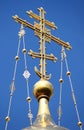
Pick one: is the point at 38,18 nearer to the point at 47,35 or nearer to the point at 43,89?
the point at 47,35

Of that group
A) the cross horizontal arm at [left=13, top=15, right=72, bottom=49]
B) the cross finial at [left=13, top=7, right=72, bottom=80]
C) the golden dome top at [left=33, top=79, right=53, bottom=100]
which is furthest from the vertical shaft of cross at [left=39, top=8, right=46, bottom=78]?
the golden dome top at [left=33, top=79, right=53, bottom=100]

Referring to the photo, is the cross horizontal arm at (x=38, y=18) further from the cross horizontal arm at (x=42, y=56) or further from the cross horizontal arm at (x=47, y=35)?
the cross horizontal arm at (x=42, y=56)

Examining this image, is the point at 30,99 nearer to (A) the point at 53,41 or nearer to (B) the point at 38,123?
(B) the point at 38,123

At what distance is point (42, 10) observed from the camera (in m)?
12.0

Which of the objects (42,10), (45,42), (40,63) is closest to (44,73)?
(40,63)

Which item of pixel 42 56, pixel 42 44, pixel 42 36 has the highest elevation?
pixel 42 36

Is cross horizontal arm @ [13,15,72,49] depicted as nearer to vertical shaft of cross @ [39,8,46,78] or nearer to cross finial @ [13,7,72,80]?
cross finial @ [13,7,72,80]

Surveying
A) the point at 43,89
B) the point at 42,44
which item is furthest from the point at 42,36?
the point at 43,89

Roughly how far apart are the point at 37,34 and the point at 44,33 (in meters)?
0.19

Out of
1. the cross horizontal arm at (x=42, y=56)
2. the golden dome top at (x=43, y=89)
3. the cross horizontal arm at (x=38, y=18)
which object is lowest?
the golden dome top at (x=43, y=89)

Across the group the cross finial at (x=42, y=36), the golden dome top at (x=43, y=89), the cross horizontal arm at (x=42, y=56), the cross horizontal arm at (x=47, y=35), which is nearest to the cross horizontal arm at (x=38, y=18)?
the cross finial at (x=42, y=36)

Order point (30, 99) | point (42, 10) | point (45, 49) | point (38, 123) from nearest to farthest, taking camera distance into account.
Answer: point (38, 123), point (30, 99), point (45, 49), point (42, 10)

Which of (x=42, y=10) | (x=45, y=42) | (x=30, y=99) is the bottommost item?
(x=30, y=99)


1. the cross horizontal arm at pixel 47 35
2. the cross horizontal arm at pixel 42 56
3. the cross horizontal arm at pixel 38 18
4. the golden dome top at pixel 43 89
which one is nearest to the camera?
the golden dome top at pixel 43 89
